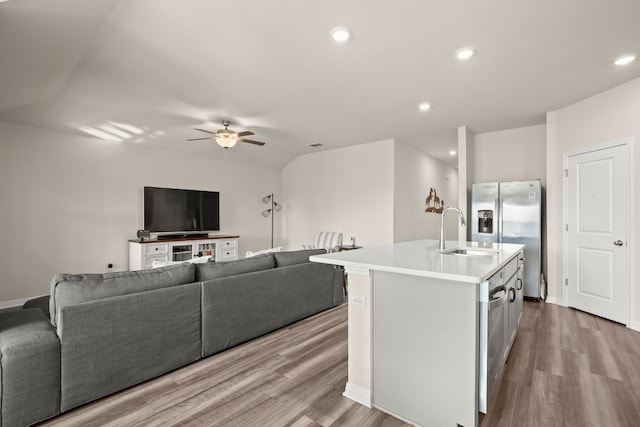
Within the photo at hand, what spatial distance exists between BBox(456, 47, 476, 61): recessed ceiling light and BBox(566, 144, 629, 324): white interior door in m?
2.22

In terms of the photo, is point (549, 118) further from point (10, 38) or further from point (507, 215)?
point (10, 38)

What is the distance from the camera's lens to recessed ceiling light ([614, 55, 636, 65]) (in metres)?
2.84

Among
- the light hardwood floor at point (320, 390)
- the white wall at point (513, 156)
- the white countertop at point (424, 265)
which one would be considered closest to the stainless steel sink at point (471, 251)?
the white countertop at point (424, 265)

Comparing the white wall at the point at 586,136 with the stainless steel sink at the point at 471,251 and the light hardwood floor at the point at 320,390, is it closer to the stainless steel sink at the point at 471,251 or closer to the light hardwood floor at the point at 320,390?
the light hardwood floor at the point at 320,390

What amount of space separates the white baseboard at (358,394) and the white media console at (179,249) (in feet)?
9.83

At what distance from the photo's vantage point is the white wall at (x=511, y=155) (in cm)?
487

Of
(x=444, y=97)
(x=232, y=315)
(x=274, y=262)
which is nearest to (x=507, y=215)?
(x=444, y=97)

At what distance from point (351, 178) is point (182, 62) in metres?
4.07

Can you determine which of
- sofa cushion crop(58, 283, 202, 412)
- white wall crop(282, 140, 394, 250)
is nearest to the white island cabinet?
sofa cushion crop(58, 283, 202, 412)

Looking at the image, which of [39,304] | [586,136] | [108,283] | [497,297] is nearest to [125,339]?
[108,283]

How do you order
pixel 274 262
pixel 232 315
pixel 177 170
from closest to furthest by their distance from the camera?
1. pixel 232 315
2. pixel 274 262
3. pixel 177 170

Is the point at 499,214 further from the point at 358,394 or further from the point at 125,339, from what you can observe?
the point at 125,339

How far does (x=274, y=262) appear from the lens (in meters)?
3.16

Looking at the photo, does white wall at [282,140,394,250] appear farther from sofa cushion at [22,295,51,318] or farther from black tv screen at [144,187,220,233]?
sofa cushion at [22,295,51,318]
